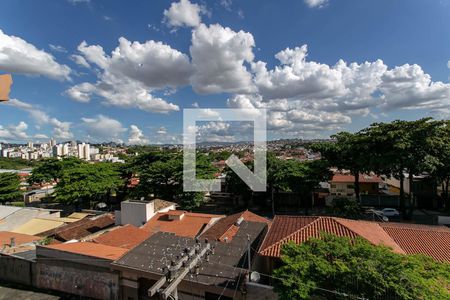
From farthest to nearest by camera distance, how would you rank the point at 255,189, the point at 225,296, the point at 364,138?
the point at 255,189 < the point at 364,138 < the point at 225,296

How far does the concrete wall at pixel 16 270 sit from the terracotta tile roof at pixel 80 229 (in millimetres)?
3481

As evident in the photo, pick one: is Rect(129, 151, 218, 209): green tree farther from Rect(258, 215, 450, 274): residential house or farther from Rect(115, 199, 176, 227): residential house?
Rect(258, 215, 450, 274): residential house

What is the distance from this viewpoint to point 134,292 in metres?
9.80

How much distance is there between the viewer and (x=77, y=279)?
35.4ft

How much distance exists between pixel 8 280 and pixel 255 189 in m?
20.4

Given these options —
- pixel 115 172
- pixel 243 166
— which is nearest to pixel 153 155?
pixel 115 172

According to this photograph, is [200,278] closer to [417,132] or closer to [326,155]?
[417,132]

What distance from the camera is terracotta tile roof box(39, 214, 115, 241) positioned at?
53.9 feet

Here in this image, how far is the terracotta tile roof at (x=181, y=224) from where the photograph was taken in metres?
16.3

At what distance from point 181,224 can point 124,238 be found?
4215mm

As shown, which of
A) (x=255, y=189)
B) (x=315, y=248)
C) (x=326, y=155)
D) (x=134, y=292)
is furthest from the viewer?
(x=255, y=189)

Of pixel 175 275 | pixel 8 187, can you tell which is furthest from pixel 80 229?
pixel 8 187

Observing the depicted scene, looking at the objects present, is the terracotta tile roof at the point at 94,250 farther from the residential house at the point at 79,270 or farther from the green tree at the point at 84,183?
the green tree at the point at 84,183

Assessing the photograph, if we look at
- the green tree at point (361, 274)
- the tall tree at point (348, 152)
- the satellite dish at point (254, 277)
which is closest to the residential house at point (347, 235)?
the satellite dish at point (254, 277)
